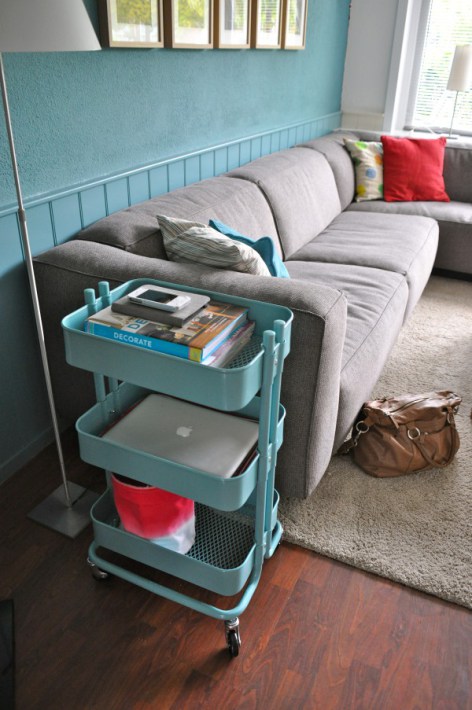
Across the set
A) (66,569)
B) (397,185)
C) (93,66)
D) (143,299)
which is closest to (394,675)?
(66,569)

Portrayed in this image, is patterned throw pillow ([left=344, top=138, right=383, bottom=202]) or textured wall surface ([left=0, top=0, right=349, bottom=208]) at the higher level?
textured wall surface ([left=0, top=0, right=349, bottom=208])

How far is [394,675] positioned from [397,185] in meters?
3.04

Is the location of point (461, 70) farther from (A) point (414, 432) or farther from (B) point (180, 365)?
(B) point (180, 365)

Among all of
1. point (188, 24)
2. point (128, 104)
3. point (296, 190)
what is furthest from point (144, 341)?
point (296, 190)

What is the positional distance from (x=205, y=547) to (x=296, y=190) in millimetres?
1913

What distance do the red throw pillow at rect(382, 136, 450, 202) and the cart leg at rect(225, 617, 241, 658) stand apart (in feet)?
9.83

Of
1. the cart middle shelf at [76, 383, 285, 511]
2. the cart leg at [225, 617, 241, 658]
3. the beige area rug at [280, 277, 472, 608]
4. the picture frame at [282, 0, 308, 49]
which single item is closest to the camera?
the cart middle shelf at [76, 383, 285, 511]

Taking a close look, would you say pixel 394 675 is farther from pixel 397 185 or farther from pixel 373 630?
pixel 397 185

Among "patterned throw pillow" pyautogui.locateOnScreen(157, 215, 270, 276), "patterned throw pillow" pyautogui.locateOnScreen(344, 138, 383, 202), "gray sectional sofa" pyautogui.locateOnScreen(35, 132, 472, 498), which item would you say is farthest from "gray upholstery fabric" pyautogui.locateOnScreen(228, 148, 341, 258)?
"patterned throw pillow" pyautogui.locateOnScreen(157, 215, 270, 276)

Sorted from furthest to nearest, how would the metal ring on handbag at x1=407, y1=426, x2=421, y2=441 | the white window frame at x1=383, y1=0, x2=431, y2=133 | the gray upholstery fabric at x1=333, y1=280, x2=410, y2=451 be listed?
the white window frame at x1=383, y1=0, x2=431, y2=133 < the metal ring on handbag at x1=407, y1=426, x2=421, y2=441 < the gray upholstery fabric at x1=333, y1=280, x2=410, y2=451

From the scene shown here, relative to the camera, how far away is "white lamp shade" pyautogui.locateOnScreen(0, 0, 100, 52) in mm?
1076

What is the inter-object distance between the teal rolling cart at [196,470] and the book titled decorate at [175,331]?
0.07 feet

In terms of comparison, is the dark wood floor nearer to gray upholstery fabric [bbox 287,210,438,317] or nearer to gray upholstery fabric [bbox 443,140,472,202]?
gray upholstery fabric [bbox 287,210,438,317]

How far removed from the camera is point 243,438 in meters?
1.36
